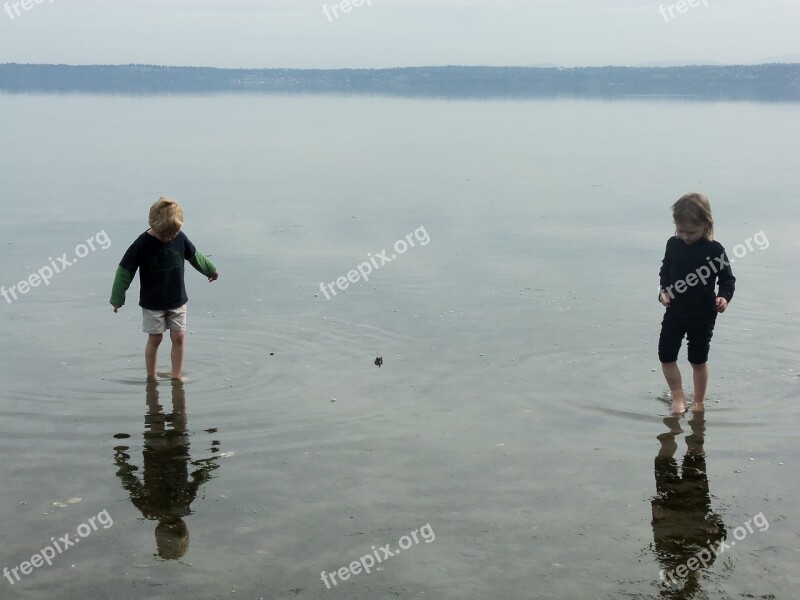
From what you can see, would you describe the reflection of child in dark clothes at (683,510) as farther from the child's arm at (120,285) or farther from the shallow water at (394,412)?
the child's arm at (120,285)

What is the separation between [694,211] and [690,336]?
942mm

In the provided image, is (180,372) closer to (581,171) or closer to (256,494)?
(256,494)

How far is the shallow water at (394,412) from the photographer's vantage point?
4922mm

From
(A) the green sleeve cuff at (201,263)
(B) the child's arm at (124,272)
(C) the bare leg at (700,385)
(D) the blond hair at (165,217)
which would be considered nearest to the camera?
(C) the bare leg at (700,385)

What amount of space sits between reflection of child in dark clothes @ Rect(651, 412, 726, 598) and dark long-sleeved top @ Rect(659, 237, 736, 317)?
100 cm

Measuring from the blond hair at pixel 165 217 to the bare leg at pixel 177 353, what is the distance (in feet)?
2.53

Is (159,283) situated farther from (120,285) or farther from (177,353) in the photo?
(177,353)

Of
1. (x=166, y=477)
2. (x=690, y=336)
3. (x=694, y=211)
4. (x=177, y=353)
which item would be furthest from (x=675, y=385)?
(x=177, y=353)

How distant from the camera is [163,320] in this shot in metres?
7.99

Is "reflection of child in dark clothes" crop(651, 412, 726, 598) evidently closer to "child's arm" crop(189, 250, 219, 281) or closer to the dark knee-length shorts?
the dark knee-length shorts

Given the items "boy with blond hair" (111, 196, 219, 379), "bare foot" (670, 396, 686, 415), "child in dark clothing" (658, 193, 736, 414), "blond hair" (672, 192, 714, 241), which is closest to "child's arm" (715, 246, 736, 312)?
"child in dark clothing" (658, 193, 736, 414)

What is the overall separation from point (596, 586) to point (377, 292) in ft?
21.3

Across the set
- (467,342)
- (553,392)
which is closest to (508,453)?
(553,392)

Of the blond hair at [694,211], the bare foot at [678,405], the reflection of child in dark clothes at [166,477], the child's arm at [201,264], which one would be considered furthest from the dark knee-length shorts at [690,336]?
the child's arm at [201,264]
